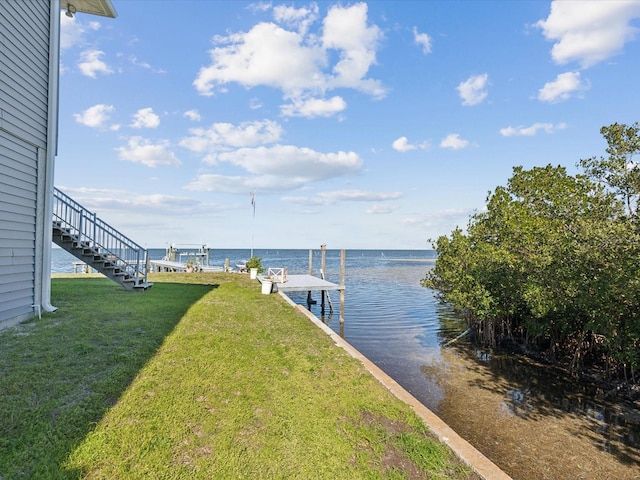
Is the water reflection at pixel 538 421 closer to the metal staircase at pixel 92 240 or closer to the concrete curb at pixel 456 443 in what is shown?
the concrete curb at pixel 456 443

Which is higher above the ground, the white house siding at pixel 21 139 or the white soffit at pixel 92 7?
the white soffit at pixel 92 7

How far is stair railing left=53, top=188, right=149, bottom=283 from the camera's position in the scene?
31.0ft

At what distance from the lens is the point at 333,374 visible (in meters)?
5.31

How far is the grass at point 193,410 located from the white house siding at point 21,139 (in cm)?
90

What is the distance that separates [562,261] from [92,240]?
12.0m

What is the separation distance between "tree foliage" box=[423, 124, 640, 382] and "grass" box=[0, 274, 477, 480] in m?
4.00

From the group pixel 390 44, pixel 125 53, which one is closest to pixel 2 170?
pixel 125 53

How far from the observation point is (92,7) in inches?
352

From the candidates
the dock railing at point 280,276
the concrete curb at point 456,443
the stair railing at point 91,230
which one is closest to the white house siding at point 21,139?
the stair railing at point 91,230

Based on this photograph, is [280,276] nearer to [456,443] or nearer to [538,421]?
[538,421]

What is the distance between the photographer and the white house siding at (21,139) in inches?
248

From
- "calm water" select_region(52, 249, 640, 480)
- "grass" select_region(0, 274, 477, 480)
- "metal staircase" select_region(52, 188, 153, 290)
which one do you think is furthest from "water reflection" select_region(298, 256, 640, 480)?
"metal staircase" select_region(52, 188, 153, 290)

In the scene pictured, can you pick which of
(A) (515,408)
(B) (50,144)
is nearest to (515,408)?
(A) (515,408)

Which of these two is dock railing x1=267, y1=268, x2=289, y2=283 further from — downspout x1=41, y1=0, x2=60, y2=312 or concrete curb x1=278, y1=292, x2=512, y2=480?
concrete curb x1=278, y1=292, x2=512, y2=480
